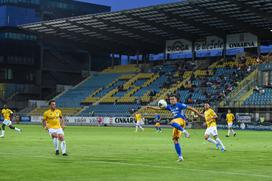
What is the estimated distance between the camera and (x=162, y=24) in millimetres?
84500

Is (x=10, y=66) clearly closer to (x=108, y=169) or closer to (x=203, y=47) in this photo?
(x=203, y=47)

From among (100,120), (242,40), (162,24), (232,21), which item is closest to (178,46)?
(162,24)

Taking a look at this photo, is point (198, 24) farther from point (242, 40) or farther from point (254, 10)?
point (254, 10)

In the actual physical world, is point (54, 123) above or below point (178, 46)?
below

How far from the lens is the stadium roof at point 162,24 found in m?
73.6

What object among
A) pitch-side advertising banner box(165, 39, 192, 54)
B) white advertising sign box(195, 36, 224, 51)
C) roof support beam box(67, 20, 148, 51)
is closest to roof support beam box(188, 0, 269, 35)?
white advertising sign box(195, 36, 224, 51)

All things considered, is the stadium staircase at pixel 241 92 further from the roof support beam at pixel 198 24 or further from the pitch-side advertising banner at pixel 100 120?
the pitch-side advertising banner at pixel 100 120

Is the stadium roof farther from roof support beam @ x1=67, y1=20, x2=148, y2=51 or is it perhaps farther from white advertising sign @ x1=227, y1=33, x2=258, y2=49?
white advertising sign @ x1=227, y1=33, x2=258, y2=49

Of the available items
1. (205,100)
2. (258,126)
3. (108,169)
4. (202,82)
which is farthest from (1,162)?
(202,82)

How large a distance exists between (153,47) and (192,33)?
46.8ft

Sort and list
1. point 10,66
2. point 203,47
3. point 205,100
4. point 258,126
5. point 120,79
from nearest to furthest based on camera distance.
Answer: point 258,126, point 205,100, point 203,47, point 120,79, point 10,66

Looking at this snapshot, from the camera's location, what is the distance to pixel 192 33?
90.4 m

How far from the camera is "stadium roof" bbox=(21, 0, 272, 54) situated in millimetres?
73625

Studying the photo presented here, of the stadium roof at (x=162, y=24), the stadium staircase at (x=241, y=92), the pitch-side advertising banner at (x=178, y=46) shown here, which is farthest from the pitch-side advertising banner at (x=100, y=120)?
the pitch-side advertising banner at (x=178, y=46)
